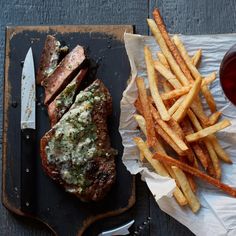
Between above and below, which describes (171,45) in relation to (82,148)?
above

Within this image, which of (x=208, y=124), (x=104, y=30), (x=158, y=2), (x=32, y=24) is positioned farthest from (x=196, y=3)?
(x=32, y=24)

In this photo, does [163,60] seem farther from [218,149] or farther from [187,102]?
[218,149]

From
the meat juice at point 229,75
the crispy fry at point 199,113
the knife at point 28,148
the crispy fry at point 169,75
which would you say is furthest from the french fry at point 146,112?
the knife at point 28,148

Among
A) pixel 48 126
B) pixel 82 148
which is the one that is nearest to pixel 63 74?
pixel 48 126

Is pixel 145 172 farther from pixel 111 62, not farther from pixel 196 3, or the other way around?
pixel 196 3

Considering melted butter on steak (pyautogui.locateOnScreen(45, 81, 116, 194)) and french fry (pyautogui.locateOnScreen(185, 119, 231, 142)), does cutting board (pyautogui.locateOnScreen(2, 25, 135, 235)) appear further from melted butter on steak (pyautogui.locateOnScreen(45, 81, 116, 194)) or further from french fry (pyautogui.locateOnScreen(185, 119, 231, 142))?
french fry (pyautogui.locateOnScreen(185, 119, 231, 142))

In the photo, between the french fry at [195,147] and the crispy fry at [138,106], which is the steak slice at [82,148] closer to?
the crispy fry at [138,106]
